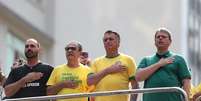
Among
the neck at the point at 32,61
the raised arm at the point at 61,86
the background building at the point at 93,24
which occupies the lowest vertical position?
the raised arm at the point at 61,86

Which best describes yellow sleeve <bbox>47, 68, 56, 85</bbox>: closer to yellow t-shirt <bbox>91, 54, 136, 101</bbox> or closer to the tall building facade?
yellow t-shirt <bbox>91, 54, 136, 101</bbox>

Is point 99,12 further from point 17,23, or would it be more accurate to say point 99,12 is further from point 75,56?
point 75,56

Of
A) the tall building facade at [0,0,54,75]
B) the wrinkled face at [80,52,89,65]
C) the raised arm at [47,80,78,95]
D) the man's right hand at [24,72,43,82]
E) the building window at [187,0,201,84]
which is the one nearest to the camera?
the raised arm at [47,80,78,95]

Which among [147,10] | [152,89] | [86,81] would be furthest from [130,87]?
[147,10]

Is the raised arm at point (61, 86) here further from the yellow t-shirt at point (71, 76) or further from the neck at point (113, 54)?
the neck at point (113, 54)

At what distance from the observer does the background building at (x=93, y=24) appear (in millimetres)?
28270

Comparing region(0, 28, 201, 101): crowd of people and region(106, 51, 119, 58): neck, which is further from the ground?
region(106, 51, 119, 58): neck

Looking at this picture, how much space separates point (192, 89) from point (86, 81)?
1.38 metres

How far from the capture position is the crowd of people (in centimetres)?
1102

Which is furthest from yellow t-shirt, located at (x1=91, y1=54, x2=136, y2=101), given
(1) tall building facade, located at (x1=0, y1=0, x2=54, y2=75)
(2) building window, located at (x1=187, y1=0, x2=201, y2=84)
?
(2) building window, located at (x1=187, y1=0, x2=201, y2=84)

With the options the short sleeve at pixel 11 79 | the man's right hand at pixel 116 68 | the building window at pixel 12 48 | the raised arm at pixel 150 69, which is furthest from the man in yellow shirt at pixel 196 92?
the building window at pixel 12 48

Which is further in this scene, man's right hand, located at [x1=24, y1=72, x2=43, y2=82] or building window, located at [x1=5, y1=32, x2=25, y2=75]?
building window, located at [x1=5, y1=32, x2=25, y2=75]

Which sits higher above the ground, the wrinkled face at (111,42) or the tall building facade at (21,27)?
the tall building facade at (21,27)

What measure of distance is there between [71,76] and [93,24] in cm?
2352
